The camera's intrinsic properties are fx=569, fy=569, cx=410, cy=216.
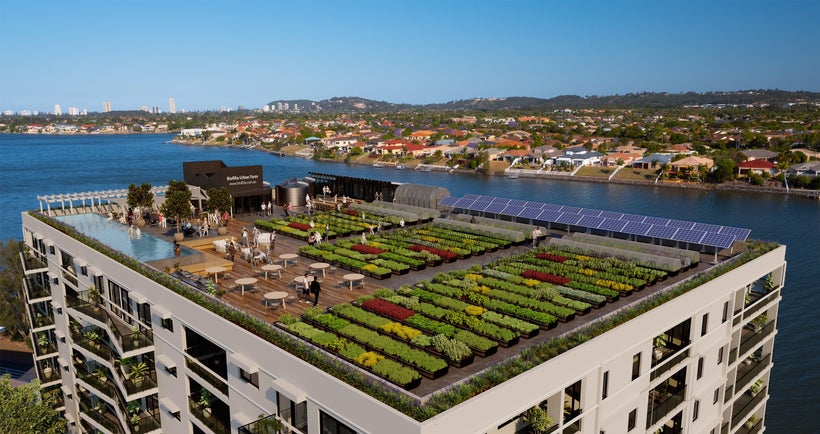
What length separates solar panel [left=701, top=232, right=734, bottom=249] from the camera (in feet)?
90.9

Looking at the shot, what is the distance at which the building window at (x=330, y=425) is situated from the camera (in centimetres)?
1465

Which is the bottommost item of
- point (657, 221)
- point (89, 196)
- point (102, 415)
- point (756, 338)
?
point (102, 415)

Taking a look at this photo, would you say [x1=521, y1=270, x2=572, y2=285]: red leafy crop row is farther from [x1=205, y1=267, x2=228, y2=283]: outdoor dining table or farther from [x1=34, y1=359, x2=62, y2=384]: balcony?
[x1=34, y1=359, x2=62, y2=384]: balcony

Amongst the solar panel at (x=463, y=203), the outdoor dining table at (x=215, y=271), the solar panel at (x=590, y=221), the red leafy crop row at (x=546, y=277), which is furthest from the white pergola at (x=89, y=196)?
the solar panel at (x=590, y=221)

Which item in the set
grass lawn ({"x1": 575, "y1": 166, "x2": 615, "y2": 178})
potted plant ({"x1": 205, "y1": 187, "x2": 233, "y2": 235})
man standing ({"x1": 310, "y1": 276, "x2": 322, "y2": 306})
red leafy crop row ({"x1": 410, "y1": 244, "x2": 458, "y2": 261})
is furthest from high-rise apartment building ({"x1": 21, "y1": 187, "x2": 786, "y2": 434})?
grass lawn ({"x1": 575, "y1": 166, "x2": 615, "y2": 178})

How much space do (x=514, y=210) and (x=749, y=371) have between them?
615 inches

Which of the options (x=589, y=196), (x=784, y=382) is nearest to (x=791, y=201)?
(x=589, y=196)

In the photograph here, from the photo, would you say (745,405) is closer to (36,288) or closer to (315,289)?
(315,289)

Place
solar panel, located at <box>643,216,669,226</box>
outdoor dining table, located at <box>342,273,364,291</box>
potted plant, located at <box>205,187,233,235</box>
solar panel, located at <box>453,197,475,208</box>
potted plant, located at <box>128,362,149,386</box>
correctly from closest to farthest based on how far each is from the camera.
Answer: potted plant, located at <box>128,362,149,386</box>, outdoor dining table, located at <box>342,273,364,291</box>, solar panel, located at <box>643,216,669,226</box>, potted plant, located at <box>205,187,233,235</box>, solar panel, located at <box>453,197,475,208</box>

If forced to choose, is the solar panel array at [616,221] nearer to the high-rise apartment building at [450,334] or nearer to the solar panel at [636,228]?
the solar panel at [636,228]

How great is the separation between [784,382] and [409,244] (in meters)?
30.5

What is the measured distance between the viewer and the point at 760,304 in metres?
27.2

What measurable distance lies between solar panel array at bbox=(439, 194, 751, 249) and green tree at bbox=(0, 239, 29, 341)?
142 ft

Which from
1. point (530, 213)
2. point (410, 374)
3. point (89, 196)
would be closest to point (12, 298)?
point (89, 196)
